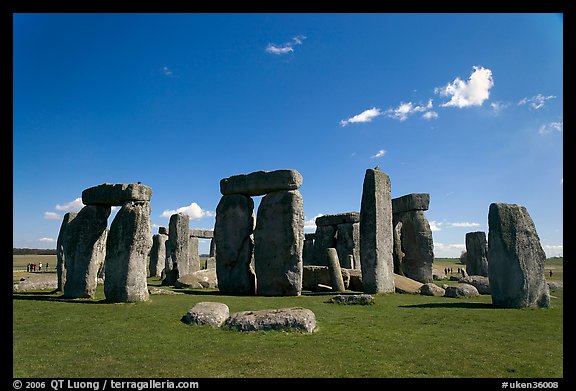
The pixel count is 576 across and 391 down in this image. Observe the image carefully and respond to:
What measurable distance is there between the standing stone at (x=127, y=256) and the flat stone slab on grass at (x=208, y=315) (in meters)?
A: 3.71

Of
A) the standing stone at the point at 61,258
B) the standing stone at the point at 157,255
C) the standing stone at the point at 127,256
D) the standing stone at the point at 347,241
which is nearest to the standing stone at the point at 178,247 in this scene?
the standing stone at the point at 157,255

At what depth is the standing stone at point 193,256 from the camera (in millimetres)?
23500

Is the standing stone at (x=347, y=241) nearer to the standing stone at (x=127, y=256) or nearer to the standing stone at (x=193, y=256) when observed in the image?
the standing stone at (x=193, y=256)

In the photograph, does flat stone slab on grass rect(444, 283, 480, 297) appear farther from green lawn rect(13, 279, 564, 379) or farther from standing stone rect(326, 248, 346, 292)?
standing stone rect(326, 248, 346, 292)

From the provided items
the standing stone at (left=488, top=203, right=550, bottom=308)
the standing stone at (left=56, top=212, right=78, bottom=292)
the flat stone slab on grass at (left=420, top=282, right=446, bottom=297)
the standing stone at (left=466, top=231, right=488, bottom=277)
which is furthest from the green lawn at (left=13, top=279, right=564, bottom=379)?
the standing stone at (left=466, top=231, right=488, bottom=277)

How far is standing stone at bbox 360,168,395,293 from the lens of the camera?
13.4 metres

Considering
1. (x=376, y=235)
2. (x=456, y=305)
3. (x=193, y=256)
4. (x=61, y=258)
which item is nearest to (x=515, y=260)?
(x=456, y=305)

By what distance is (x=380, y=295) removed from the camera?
12945 mm

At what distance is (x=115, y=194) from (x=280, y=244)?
5433 millimetres

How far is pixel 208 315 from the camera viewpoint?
7.42 meters

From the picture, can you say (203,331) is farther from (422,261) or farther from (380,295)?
(422,261)
